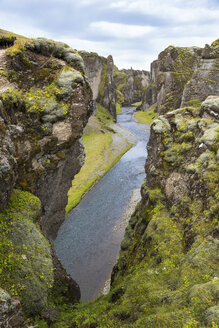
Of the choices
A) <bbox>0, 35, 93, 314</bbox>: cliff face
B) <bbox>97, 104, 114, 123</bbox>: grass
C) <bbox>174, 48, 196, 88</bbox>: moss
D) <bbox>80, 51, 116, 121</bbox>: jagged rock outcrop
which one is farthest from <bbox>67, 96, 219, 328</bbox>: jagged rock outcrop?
<bbox>80, 51, 116, 121</bbox>: jagged rock outcrop

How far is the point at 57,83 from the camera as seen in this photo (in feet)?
66.8

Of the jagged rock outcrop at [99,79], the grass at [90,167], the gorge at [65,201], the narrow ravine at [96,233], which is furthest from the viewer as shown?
the jagged rock outcrop at [99,79]

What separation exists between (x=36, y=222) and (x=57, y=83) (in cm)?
1263

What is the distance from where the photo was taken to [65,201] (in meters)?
27.8

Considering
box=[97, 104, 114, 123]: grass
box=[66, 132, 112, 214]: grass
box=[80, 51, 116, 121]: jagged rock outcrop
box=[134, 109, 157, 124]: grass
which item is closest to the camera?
box=[66, 132, 112, 214]: grass

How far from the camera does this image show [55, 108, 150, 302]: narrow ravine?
28984 mm

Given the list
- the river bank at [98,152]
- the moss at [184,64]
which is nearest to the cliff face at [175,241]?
the river bank at [98,152]

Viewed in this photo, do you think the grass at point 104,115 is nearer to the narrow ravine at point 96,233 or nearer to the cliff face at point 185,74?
the cliff face at point 185,74

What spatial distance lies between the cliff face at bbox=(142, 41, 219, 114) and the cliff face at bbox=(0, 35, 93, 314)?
24.1m

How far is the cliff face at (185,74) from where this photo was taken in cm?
3747

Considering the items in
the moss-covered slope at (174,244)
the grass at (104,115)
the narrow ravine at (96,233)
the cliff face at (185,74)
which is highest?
the cliff face at (185,74)

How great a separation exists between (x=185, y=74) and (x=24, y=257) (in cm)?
5806

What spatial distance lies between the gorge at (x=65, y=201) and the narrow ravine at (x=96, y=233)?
6.00 m

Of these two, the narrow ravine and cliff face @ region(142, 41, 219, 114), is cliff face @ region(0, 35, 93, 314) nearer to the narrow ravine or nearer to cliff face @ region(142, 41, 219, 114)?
the narrow ravine
